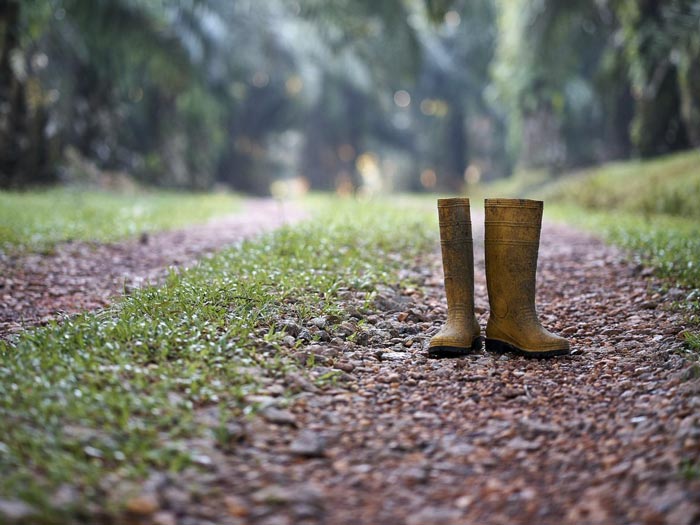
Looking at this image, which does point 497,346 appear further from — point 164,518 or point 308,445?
point 164,518

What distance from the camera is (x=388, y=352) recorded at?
3582 millimetres

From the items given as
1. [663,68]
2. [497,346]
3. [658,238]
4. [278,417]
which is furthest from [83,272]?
[663,68]

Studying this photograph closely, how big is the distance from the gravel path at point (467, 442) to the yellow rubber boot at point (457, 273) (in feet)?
0.47

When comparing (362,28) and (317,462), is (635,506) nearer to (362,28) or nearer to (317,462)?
(317,462)

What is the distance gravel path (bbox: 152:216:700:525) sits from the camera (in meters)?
2.05

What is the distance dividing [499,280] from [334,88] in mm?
22632

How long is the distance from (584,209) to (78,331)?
33.6 ft

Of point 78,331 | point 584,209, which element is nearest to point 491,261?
point 78,331

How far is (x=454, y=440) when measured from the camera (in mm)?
2559

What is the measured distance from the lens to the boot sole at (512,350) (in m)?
3.46

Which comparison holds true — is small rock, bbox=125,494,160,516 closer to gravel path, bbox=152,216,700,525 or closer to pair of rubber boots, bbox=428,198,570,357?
gravel path, bbox=152,216,700,525

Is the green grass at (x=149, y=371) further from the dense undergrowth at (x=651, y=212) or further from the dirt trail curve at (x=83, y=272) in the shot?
the dense undergrowth at (x=651, y=212)

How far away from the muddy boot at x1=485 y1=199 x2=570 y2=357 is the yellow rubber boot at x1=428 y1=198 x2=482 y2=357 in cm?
11

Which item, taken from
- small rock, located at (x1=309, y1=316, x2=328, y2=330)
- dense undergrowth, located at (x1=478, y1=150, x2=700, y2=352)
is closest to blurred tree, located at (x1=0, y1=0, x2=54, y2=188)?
small rock, located at (x1=309, y1=316, x2=328, y2=330)
